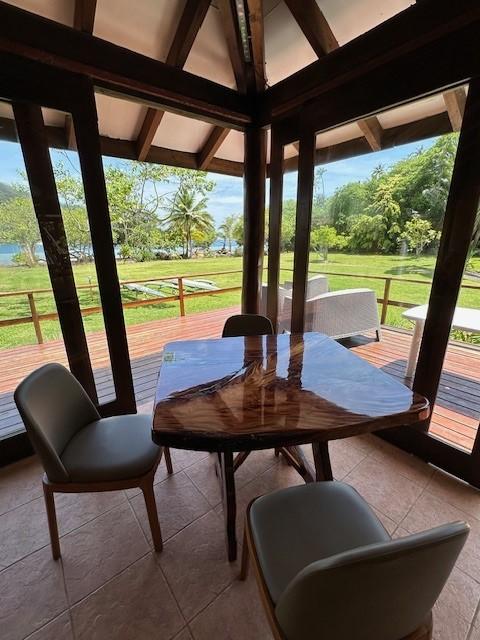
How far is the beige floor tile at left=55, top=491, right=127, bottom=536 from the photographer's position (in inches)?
56.0

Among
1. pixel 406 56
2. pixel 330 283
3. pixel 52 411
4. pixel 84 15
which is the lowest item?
pixel 52 411

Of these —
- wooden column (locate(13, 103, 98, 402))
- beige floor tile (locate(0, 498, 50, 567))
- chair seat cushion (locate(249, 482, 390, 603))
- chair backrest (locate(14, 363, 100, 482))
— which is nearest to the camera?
chair seat cushion (locate(249, 482, 390, 603))

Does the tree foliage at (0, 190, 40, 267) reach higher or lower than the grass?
higher

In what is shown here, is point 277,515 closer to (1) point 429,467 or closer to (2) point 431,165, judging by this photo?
(1) point 429,467

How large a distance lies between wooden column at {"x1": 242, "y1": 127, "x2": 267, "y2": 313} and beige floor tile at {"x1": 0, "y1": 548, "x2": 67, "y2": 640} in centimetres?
231

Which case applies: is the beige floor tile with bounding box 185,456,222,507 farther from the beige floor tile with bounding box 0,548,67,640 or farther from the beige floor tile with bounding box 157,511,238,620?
the beige floor tile with bounding box 0,548,67,640

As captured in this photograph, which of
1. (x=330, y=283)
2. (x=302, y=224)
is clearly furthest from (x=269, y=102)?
(x=330, y=283)

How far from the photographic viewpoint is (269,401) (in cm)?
109

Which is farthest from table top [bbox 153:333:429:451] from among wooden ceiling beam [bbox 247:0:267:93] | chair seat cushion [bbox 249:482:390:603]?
wooden ceiling beam [bbox 247:0:267:93]

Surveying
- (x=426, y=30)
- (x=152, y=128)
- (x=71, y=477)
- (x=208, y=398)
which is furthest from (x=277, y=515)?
(x=152, y=128)

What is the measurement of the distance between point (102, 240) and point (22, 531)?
1.62m

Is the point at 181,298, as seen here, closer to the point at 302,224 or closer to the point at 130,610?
the point at 302,224

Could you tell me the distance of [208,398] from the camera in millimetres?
1114

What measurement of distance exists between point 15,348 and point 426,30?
9.46 ft
